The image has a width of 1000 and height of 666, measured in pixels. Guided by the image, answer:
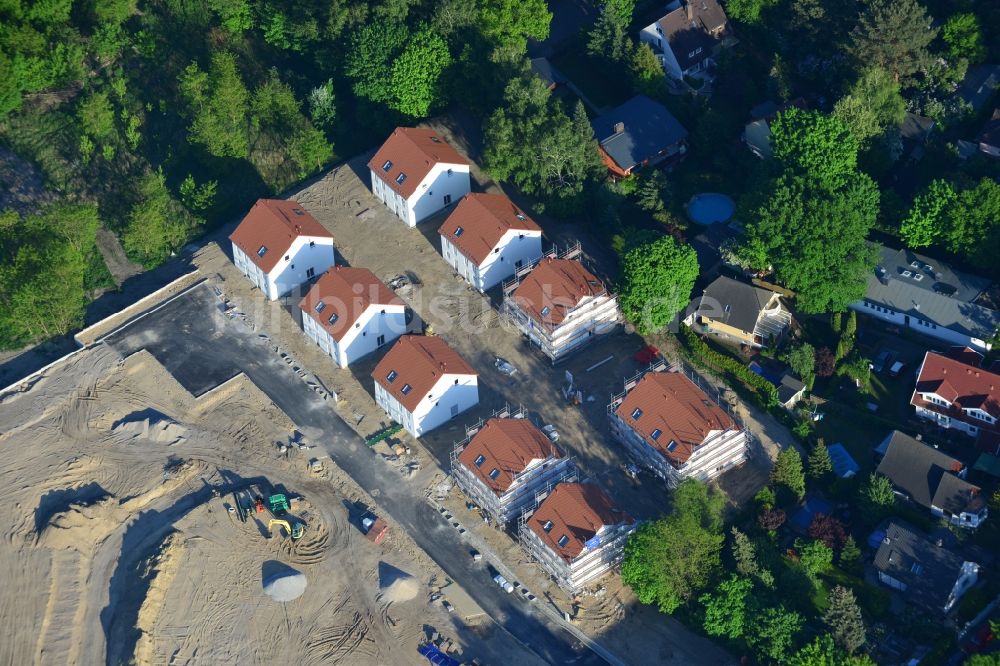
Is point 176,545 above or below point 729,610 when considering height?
above

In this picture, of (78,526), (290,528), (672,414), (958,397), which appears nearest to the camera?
(958,397)

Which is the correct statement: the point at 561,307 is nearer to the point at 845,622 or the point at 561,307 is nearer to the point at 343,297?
the point at 343,297

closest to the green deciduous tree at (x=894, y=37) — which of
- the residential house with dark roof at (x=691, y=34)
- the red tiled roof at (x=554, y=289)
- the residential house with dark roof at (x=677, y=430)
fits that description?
the residential house with dark roof at (x=691, y=34)

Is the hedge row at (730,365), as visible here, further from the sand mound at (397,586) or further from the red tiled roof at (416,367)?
the sand mound at (397,586)

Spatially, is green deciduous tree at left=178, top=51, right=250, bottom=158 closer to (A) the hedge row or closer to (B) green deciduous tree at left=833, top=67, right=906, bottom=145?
(A) the hedge row

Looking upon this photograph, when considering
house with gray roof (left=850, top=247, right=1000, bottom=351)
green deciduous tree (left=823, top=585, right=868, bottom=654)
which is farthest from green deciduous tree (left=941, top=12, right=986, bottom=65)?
green deciduous tree (left=823, top=585, right=868, bottom=654)

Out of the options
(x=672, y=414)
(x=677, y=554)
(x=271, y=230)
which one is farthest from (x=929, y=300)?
(x=271, y=230)

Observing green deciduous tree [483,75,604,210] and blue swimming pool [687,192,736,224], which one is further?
blue swimming pool [687,192,736,224]
